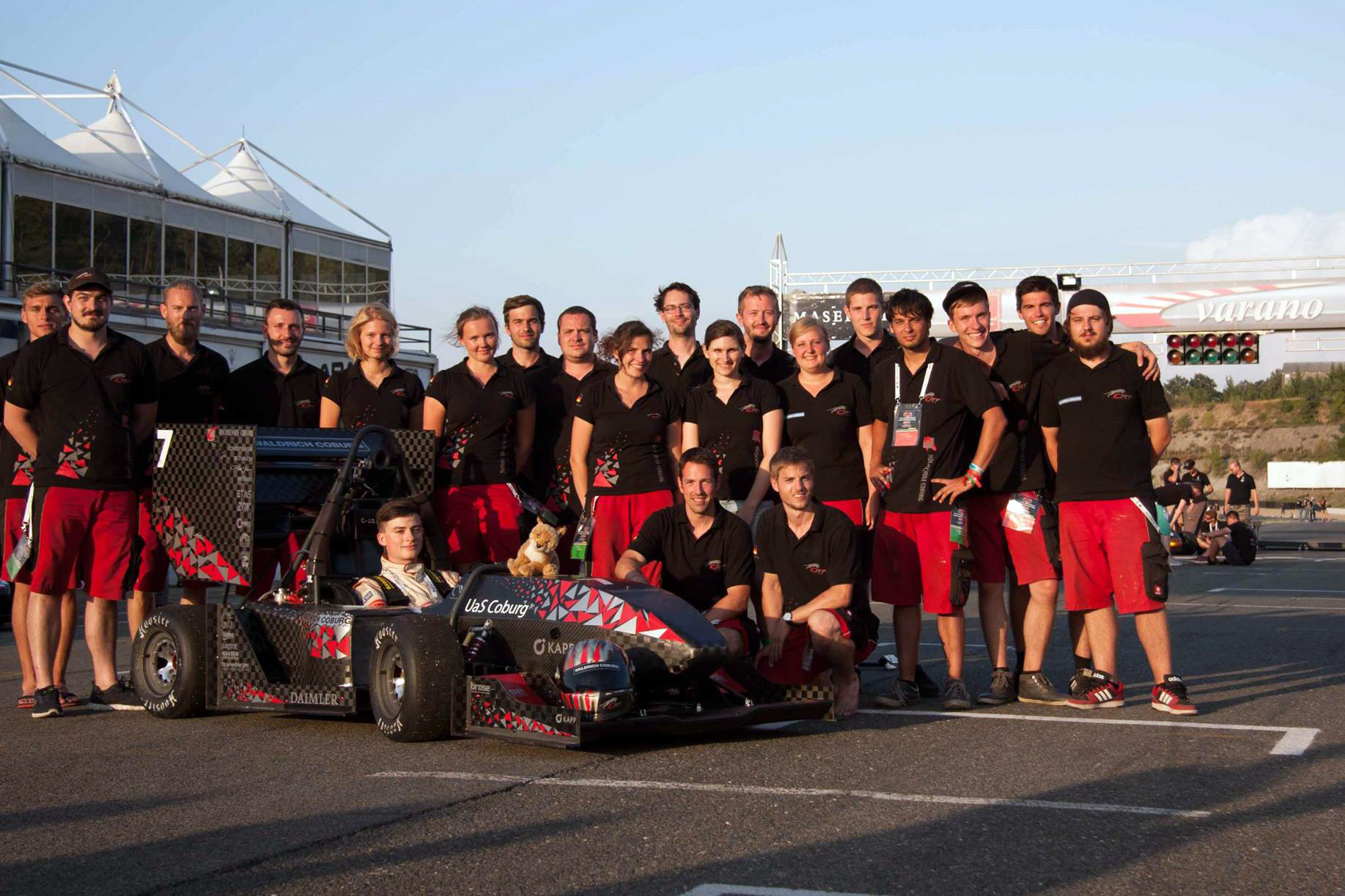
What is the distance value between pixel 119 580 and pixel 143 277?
21.2m

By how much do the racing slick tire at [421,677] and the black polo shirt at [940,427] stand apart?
263 centimetres

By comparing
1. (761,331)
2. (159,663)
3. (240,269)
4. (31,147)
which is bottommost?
(159,663)

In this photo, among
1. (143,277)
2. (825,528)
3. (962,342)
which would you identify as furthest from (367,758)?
(143,277)

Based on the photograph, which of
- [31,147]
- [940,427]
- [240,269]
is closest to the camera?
[940,427]

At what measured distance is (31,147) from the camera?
81.9ft

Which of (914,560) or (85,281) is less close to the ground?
(85,281)

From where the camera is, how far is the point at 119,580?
7.75m

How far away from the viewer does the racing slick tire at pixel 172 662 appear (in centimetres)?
724

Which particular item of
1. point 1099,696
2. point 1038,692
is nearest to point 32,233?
point 1038,692

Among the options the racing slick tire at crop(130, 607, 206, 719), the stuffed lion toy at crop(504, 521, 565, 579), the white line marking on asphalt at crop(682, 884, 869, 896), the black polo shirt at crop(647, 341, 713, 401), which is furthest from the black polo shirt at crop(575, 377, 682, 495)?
the white line marking on asphalt at crop(682, 884, 869, 896)

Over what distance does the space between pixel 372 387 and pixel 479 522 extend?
104cm

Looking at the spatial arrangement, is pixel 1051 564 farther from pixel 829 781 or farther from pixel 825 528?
pixel 829 781

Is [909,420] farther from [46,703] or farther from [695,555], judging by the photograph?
[46,703]

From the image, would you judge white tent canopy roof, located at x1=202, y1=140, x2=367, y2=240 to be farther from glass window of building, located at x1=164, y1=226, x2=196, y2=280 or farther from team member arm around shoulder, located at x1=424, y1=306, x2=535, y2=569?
team member arm around shoulder, located at x1=424, y1=306, x2=535, y2=569
